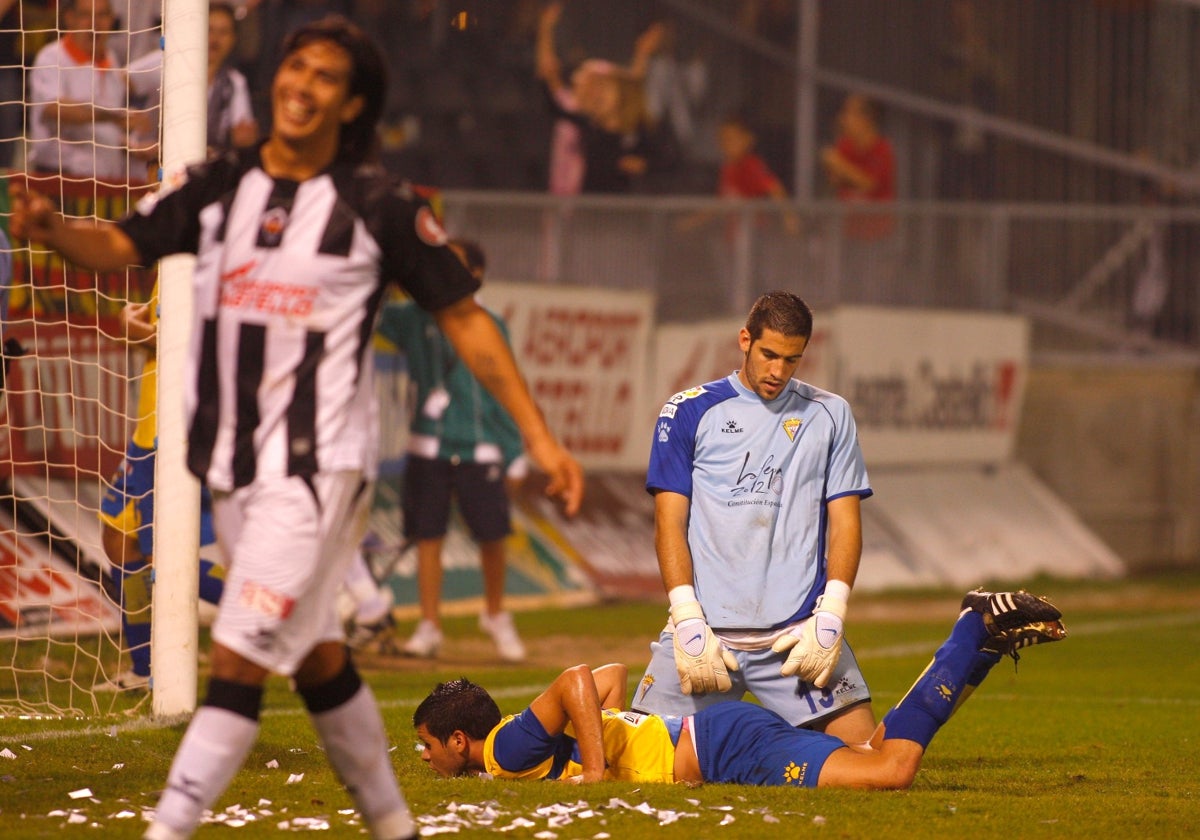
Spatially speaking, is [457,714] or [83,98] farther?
[83,98]

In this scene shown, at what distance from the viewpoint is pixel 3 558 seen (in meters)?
10.0

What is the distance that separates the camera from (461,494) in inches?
453

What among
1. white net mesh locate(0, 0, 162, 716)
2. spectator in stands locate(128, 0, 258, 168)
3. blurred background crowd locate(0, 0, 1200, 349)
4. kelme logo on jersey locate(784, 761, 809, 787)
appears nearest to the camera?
kelme logo on jersey locate(784, 761, 809, 787)

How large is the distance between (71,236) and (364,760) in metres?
1.49

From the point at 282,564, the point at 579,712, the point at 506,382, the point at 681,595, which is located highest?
the point at 506,382

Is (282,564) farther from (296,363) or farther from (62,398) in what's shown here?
(62,398)

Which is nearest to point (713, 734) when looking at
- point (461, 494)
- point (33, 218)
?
point (33, 218)

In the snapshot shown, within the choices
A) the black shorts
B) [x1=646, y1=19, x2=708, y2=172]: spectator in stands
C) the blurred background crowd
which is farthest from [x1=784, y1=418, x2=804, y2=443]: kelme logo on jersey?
[x1=646, y1=19, x2=708, y2=172]: spectator in stands

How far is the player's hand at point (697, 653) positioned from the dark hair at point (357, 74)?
89.9 inches

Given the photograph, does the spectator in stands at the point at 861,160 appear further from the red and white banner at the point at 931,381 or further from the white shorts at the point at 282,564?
the white shorts at the point at 282,564

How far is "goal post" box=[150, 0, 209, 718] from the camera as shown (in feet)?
24.0

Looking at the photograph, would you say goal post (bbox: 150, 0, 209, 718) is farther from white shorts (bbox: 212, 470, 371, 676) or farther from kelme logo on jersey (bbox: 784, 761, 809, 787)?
white shorts (bbox: 212, 470, 371, 676)

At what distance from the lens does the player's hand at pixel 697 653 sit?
243 inches

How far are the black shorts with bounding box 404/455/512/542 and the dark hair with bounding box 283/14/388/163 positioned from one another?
22.4ft
